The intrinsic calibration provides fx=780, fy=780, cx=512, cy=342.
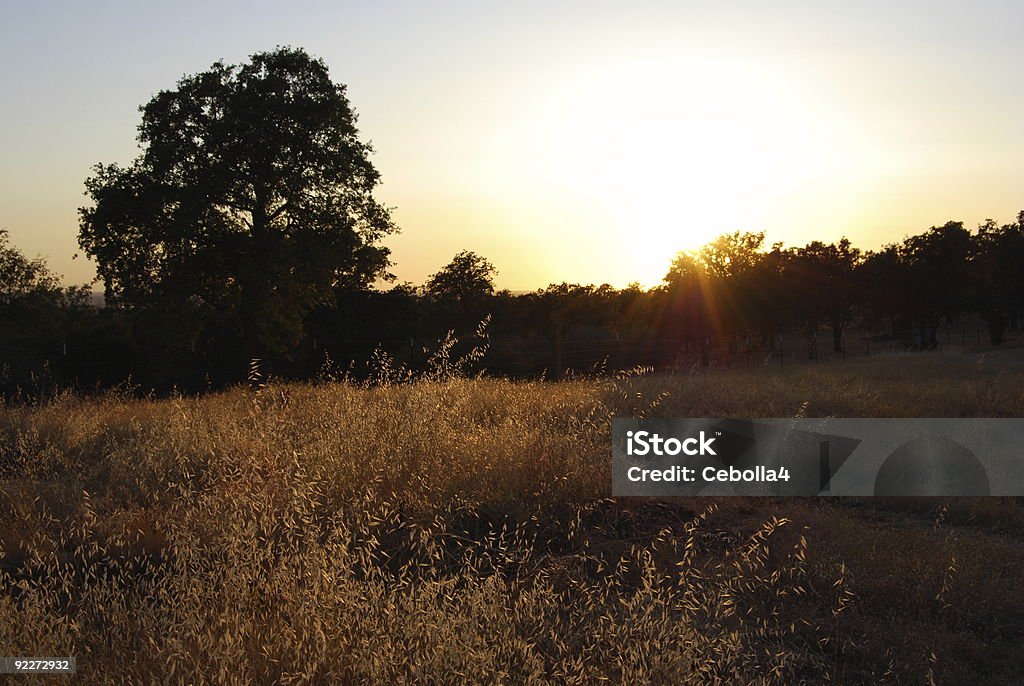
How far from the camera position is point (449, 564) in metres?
4.62

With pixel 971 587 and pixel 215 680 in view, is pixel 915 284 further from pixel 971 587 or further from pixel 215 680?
pixel 215 680

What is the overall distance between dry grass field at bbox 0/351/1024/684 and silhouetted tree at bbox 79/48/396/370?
15879 millimetres

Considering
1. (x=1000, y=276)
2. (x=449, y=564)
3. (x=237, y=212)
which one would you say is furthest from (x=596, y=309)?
(x=449, y=564)

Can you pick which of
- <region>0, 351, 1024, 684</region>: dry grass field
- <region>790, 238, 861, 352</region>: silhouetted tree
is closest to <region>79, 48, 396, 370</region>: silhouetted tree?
<region>0, 351, 1024, 684</region>: dry grass field

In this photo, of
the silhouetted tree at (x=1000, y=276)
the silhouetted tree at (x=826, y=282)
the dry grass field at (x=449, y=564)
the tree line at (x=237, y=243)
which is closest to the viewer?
the dry grass field at (x=449, y=564)

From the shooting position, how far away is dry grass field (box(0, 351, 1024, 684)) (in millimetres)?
3061

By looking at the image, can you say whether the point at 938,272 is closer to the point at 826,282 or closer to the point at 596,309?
the point at 826,282

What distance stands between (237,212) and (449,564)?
2201cm

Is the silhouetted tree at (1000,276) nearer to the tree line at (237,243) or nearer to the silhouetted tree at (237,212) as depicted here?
the tree line at (237,243)

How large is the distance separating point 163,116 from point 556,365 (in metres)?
14.7

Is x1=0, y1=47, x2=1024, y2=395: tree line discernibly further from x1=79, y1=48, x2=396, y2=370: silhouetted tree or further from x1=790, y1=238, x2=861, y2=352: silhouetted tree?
x1=790, y1=238, x2=861, y2=352: silhouetted tree

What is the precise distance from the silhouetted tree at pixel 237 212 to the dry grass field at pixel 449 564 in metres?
15.9

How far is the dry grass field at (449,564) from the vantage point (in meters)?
3.06

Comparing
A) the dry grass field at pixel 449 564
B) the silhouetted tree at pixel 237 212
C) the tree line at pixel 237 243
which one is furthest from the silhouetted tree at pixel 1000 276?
the dry grass field at pixel 449 564
